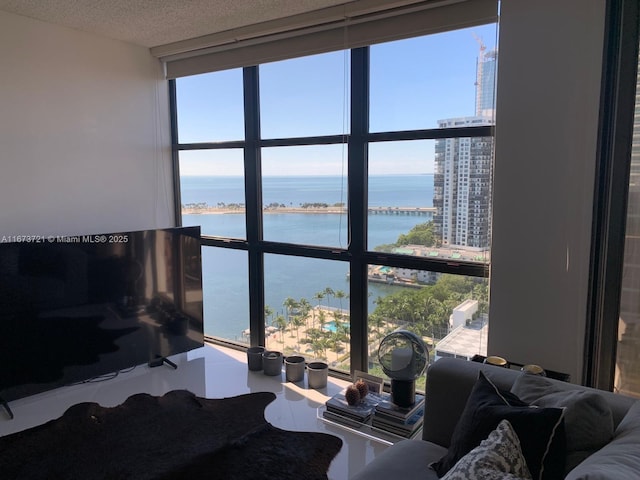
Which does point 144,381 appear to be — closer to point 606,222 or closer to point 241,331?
point 241,331

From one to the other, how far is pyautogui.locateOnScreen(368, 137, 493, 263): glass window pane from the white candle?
0.75 meters

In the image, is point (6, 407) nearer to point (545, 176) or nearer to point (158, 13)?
point (158, 13)

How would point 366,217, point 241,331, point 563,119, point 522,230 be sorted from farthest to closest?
1. point 241,331
2. point 366,217
3. point 522,230
4. point 563,119

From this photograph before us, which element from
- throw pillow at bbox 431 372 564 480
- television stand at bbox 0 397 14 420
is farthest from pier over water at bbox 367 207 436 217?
television stand at bbox 0 397 14 420

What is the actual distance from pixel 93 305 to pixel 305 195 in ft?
5.44

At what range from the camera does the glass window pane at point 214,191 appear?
153 inches

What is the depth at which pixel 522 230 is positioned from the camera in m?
2.49

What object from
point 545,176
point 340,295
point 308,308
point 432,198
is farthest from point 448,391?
point 308,308

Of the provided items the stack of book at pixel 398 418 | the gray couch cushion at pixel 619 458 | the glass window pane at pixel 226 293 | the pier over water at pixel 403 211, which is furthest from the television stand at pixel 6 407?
the gray couch cushion at pixel 619 458

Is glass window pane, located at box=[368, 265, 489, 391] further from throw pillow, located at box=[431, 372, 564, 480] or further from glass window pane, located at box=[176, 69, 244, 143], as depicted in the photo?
glass window pane, located at box=[176, 69, 244, 143]

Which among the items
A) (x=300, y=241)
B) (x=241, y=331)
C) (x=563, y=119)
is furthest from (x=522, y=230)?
(x=241, y=331)

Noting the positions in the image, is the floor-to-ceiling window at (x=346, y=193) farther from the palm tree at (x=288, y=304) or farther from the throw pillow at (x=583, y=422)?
the throw pillow at (x=583, y=422)

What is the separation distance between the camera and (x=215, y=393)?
3146 millimetres

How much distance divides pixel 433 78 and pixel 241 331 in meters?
2.51
